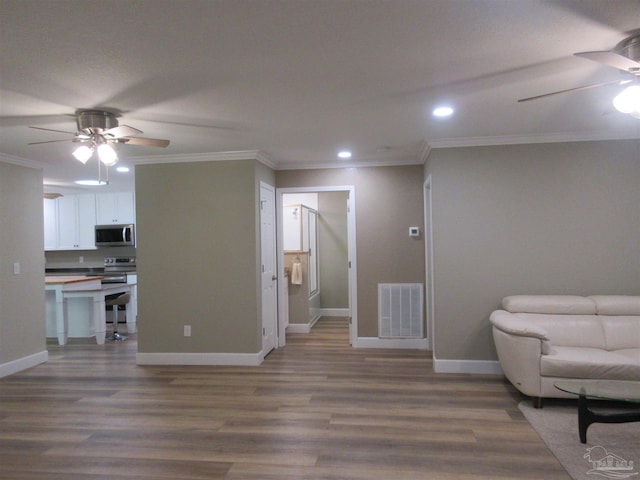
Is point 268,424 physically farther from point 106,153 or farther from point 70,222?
point 70,222

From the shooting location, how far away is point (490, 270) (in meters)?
4.37

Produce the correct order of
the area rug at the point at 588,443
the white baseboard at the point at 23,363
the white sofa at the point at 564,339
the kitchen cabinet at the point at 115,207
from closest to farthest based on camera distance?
the area rug at the point at 588,443
the white sofa at the point at 564,339
the white baseboard at the point at 23,363
the kitchen cabinet at the point at 115,207

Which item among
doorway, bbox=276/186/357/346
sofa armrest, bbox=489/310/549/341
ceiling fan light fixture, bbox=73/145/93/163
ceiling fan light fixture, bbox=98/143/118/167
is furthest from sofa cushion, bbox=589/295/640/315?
ceiling fan light fixture, bbox=73/145/93/163

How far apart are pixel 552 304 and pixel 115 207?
23.2 feet

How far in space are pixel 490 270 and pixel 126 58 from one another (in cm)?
368

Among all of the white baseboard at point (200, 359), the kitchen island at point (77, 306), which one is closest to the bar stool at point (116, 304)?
the kitchen island at point (77, 306)

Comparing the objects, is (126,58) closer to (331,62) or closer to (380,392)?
(331,62)

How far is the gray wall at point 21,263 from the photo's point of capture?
470cm

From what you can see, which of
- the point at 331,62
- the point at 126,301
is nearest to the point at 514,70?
the point at 331,62

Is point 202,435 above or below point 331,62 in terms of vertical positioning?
below

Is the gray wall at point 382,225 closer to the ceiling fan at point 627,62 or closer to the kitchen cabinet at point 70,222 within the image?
the ceiling fan at point 627,62

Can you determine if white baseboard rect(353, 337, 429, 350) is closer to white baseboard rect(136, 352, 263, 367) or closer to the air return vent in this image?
the air return vent

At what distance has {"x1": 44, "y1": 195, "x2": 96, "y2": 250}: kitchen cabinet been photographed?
7871 mm

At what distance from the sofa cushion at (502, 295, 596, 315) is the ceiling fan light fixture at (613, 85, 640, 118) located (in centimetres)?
205
